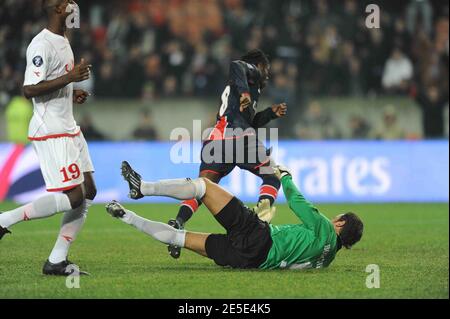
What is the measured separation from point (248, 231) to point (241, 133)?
229cm

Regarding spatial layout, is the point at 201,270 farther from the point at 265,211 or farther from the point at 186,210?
the point at 186,210

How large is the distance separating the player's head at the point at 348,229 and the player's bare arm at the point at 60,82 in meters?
2.56

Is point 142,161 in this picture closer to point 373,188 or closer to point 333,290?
point 373,188

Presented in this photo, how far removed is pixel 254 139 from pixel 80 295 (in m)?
3.73

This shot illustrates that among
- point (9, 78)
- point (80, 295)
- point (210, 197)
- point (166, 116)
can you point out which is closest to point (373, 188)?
point (166, 116)

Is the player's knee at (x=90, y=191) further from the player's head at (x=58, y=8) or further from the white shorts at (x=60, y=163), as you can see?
the player's head at (x=58, y=8)

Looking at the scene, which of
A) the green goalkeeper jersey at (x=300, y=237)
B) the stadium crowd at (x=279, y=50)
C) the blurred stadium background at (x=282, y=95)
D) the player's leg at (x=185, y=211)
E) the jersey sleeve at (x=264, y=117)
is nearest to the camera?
the green goalkeeper jersey at (x=300, y=237)

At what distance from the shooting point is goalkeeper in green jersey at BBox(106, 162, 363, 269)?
780 cm

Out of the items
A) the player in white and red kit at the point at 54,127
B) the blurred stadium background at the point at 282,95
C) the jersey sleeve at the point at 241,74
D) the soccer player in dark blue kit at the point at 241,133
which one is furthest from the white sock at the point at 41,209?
the blurred stadium background at the point at 282,95

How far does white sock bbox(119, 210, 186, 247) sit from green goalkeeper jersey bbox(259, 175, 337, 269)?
772mm

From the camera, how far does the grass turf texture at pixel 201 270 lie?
693 cm

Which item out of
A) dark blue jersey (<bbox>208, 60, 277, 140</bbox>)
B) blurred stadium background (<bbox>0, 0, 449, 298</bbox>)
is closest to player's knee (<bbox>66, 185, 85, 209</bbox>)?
dark blue jersey (<bbox>208, 60, 277, 140</bbox>)

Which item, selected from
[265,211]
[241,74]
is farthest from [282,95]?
[265,211]
